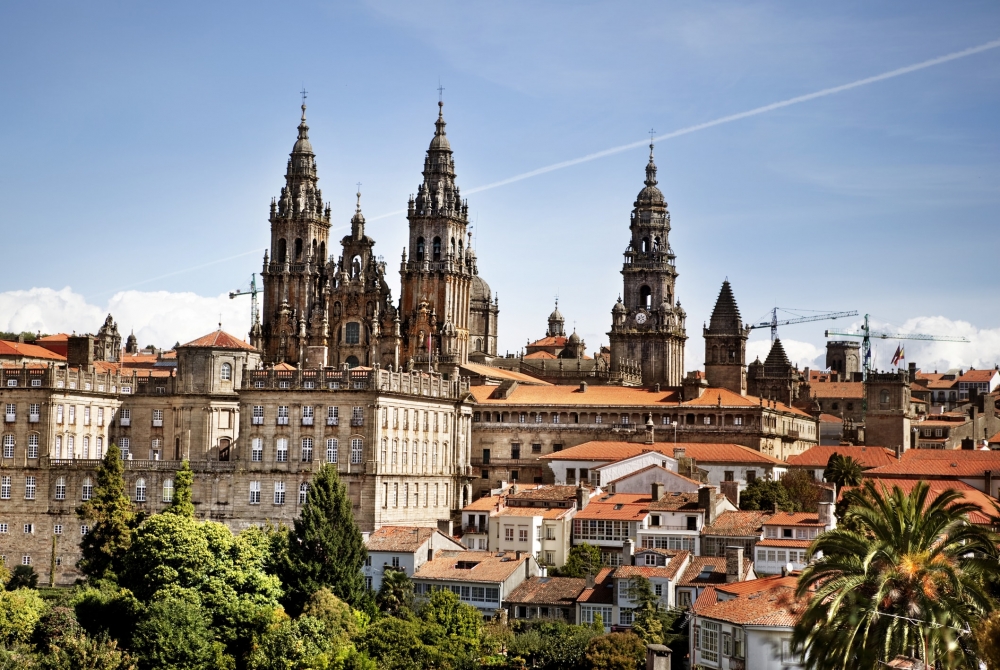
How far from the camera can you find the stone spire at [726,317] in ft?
440

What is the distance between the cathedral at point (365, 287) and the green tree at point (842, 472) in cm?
3728

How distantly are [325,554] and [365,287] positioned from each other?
55.8m

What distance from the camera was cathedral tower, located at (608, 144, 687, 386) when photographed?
490 feet

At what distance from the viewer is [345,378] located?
94.2m

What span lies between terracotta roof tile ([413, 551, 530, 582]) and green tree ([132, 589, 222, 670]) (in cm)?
1227

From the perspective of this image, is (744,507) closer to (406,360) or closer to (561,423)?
(561,423)

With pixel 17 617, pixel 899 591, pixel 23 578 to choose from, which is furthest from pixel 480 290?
pixel 899 591

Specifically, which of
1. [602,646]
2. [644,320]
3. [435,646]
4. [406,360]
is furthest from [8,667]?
[644,320]

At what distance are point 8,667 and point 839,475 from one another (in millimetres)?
51509

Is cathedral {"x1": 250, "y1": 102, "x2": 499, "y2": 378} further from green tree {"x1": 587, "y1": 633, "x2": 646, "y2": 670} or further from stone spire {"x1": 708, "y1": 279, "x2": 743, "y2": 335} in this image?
A: green tree {"x1": 587, "y1": 633, "x2": 646, "y2": 670}

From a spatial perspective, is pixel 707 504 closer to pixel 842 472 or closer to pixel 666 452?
pixel 842 472

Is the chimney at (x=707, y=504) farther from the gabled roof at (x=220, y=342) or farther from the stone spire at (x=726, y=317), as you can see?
the stone spire at (x=726, y=317)

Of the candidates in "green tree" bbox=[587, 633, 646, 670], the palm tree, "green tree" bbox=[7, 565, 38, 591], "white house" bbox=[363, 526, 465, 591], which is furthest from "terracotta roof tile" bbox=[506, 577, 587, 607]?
the palm tree

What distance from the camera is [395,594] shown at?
78.1 m
